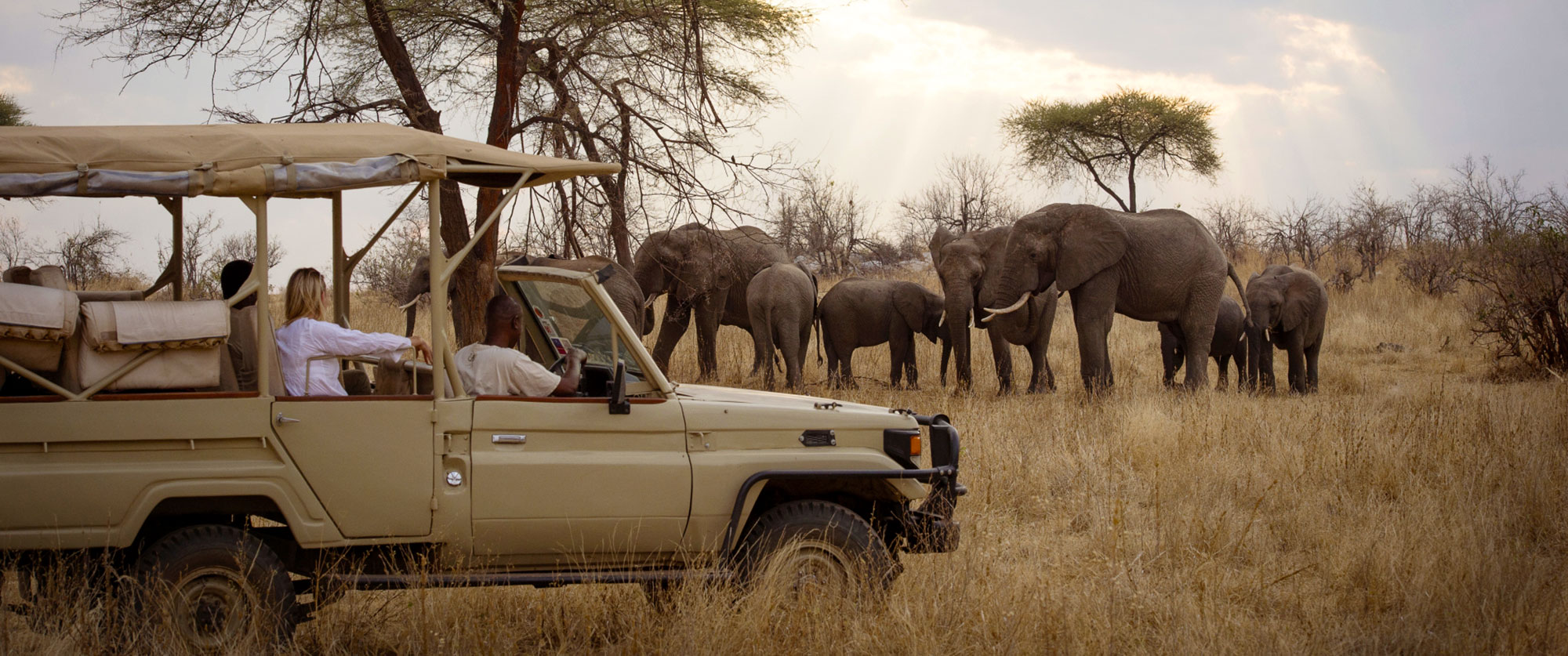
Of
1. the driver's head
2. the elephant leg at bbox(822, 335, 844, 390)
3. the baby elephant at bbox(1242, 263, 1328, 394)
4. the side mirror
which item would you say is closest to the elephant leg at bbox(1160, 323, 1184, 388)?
the baby elephant at bbox(1242, 263, 1328, 394)

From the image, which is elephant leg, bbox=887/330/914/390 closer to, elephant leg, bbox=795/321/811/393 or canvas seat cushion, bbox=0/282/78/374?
elephant leg, bbox=795/321/811/393

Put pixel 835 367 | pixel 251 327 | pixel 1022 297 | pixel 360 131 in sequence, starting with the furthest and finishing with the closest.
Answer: pixel 835 367 → pixel 1022 297 → pixel 251 327 → pixel 360 131

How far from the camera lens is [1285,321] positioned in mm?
14906

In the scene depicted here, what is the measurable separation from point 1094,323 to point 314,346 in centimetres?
1030

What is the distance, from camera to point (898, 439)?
5348 mm

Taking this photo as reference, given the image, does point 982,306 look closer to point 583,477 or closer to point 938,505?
point 938,505

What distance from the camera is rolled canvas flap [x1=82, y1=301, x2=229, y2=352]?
4.54 m

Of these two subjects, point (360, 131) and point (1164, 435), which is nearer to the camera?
point (360, 131)

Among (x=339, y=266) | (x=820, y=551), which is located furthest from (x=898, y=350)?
(x=820, y=551)

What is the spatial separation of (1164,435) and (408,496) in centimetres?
668

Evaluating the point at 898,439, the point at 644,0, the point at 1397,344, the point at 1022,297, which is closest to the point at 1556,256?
the point at 1397,344

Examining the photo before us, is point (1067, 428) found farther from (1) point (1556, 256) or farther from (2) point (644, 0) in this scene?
(1) point (1556, 256)

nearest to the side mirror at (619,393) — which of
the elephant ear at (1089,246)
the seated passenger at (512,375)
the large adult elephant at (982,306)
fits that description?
the seated passenger at (512,375)

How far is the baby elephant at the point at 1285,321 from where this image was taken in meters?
14.9
